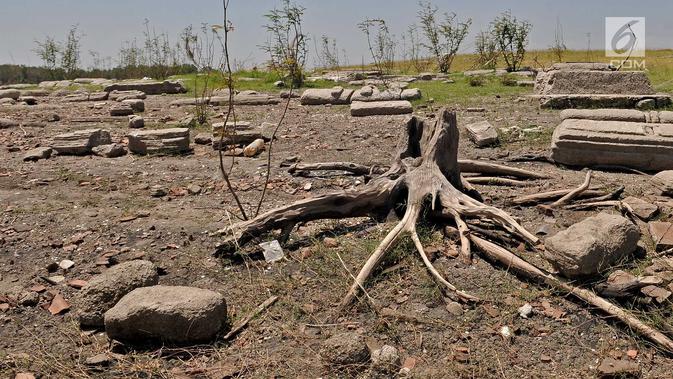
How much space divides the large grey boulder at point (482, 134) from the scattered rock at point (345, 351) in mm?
4531

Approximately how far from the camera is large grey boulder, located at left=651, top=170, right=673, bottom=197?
490cm

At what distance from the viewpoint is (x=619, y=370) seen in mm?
2816

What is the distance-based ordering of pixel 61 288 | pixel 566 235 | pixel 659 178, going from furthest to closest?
pixel 659 178
pixel 61 288
pixel 566 235

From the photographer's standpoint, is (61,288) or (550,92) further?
(550,92)

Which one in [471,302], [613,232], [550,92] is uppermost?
[550,92]

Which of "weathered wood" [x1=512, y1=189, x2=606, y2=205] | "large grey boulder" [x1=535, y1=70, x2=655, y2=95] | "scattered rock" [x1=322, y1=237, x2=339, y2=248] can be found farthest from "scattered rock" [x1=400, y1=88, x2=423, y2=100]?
"scattered rock" [x1=322, y1=237, x2=339, y2=248]

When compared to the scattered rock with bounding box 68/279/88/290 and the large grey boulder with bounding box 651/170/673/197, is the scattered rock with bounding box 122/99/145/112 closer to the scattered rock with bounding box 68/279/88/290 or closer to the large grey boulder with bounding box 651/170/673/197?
the scattered rock with bounding box 68/279/88/290

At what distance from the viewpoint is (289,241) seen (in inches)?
171

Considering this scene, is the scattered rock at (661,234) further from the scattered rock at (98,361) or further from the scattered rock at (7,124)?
the scattered rock at (7,124)

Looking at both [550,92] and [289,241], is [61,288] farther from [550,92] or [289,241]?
[550,92]

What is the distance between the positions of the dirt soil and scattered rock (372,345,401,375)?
0.08 meters

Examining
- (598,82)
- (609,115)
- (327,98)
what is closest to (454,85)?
(327,98)

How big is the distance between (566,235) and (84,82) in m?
19.3

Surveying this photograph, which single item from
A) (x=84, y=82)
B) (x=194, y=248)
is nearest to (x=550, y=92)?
(x=194, y=248)
